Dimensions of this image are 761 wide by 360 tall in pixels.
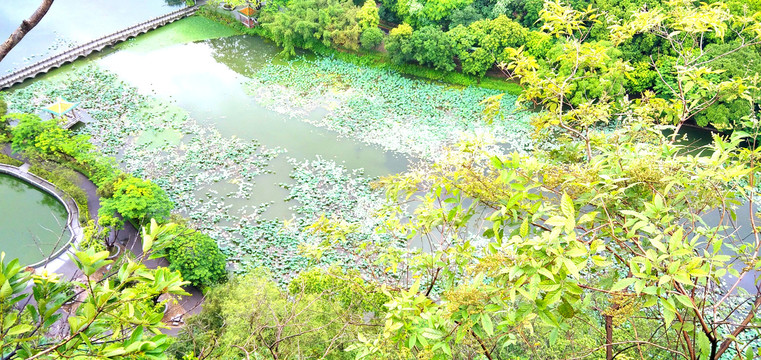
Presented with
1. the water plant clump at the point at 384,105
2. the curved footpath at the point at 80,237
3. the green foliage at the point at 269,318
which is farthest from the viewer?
the water plant clump at the point at 384,105

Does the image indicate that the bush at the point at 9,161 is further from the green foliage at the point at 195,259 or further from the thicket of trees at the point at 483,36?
the thicket of trees at the point at 483,36

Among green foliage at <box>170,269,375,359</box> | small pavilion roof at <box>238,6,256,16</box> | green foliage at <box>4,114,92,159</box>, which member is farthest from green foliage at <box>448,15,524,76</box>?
green foliage at <box>4,114,92,159</box>

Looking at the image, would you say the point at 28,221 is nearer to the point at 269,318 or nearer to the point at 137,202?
the point at 137,202

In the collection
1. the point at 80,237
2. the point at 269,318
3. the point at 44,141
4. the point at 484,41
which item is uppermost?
the point at 484,41

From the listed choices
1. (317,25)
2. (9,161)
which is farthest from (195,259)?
(317,25)

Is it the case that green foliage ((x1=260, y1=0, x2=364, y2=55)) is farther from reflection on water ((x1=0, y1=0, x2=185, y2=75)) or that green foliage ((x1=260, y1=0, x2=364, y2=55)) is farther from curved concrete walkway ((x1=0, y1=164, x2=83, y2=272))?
curved concrete walkway ((x1=0, y1=164, x2=83, y2=272))

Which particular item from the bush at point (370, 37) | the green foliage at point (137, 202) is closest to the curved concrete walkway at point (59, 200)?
the green foliage at point (137, 202)

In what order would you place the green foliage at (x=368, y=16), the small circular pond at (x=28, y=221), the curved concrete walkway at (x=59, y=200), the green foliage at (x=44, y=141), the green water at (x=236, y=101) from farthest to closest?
the green foliage at (x=368, y=16) → the green water at (x=236, y=101) → the green foliage at (x=44, y=141) → the small circular pond at (x=28, y=221) → the curved concrete walkway at (x=59, y=200)
